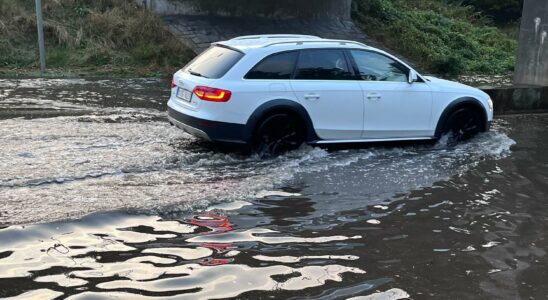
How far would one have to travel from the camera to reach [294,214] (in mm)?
5891

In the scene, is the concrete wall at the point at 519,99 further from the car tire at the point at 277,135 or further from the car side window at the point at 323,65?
the car tire at the point at 277,135

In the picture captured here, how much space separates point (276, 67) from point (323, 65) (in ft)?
2.29

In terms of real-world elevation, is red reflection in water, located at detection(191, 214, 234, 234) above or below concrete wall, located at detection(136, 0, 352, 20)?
below

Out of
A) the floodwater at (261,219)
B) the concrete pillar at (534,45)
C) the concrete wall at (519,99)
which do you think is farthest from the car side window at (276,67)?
the concrete pillar at (534,45)

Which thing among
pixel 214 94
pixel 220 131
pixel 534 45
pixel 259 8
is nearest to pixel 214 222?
pixel 220 131

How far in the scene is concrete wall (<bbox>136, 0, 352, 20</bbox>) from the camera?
20703mm

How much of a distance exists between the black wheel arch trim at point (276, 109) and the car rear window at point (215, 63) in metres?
0.67

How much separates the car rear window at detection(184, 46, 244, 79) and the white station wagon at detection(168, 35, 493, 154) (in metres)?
0.02

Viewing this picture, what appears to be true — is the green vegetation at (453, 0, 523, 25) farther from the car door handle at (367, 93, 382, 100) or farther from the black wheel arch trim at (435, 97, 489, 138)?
the car door handle at (367, 93, 382, 100)

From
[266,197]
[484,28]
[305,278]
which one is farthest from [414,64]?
[305,278]

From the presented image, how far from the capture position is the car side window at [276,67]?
7730mm

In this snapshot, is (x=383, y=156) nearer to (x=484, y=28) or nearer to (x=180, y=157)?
(x=180, y=157)

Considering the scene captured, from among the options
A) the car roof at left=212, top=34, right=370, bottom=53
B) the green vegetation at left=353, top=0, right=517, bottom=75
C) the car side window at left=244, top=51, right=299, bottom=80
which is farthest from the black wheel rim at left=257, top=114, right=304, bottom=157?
the green vegetation at left=353, top=0, right=517, bottom=75

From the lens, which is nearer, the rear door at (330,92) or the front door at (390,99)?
the rear door at (330,92)
